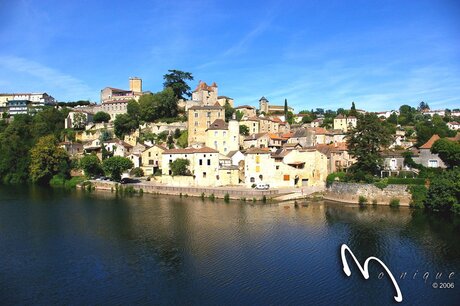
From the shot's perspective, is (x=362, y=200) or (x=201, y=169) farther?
(x=201, y=169)

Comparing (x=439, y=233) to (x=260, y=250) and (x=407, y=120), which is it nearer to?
(x=260, y=250)

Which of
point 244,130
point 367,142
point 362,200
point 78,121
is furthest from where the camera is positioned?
point 78,121

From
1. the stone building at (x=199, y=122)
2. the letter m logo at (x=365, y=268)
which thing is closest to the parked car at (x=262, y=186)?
the stone building at (x=199, y=122)

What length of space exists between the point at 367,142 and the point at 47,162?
39.2 m

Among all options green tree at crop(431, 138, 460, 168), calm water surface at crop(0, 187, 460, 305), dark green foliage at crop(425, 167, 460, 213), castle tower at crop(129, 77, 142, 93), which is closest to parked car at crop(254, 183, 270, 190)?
calm water surface at crop(0, 187, 460, 305)

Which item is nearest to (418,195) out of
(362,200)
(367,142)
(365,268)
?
(362,200)

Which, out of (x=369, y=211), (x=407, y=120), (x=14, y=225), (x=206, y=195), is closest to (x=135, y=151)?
(x=206, y=195)

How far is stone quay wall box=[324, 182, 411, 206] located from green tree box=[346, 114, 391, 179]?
1.80m

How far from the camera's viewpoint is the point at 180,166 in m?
42.6

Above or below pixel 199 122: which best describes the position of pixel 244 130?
below

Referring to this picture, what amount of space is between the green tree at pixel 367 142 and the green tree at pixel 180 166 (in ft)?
56.8

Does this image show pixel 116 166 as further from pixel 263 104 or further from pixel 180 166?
pixel 263 104

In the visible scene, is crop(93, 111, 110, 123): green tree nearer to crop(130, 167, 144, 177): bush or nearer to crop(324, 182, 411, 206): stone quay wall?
crop(130, 167, 144, 177): bush

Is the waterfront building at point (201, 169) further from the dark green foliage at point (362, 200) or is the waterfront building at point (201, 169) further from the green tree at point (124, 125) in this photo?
the green tree at point (124, 125)
